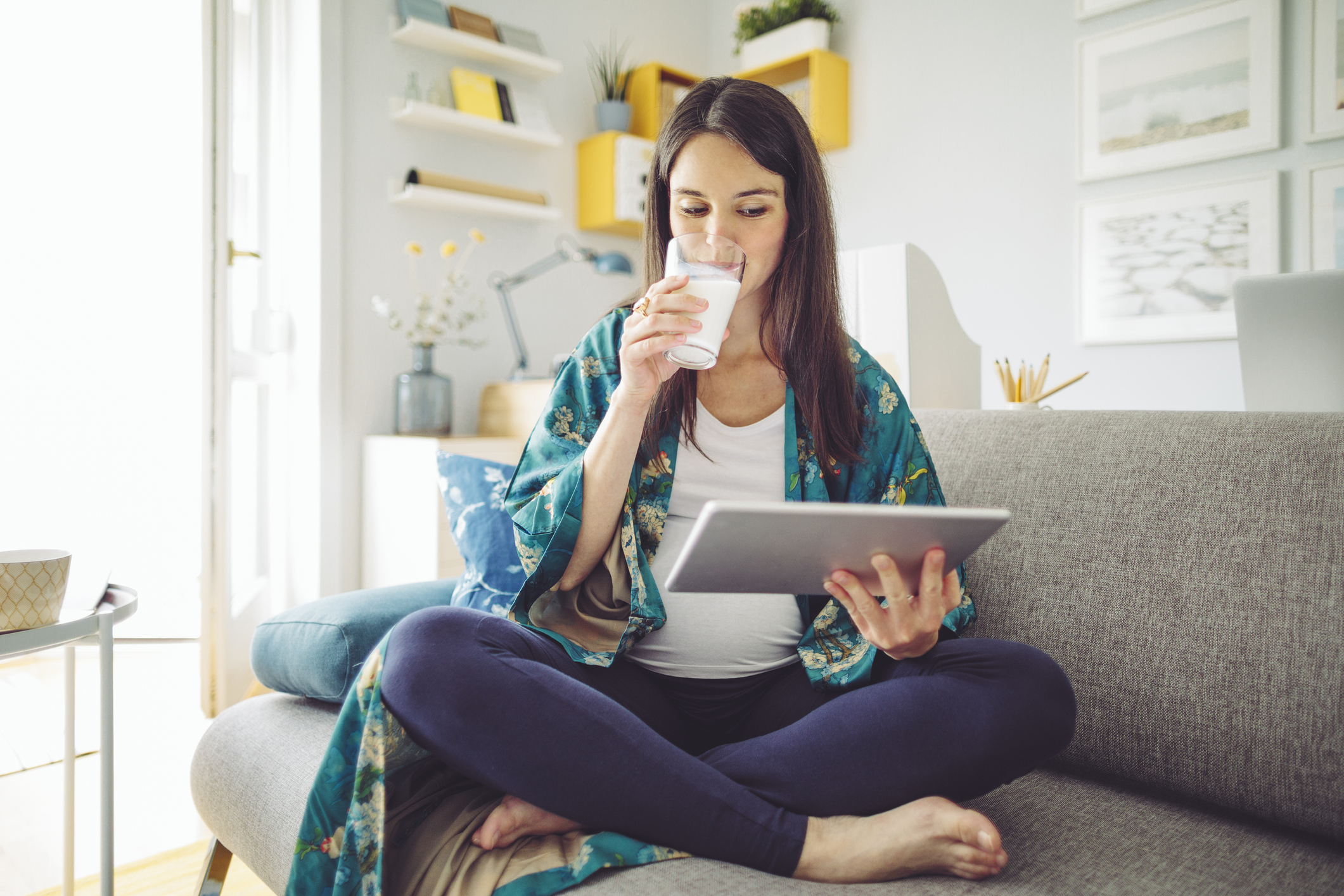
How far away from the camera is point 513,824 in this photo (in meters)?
0.84

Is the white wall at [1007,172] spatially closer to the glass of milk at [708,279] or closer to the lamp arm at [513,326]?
the lamp arm at [513,326]

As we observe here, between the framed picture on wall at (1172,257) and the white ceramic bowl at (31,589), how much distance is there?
3.03 m

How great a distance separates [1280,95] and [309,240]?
3.12 m

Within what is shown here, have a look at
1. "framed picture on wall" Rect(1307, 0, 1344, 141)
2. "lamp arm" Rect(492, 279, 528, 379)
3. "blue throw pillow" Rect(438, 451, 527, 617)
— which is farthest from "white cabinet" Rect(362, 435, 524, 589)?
"framed picture on wall" Rect(1307, 0, 1344, 141)

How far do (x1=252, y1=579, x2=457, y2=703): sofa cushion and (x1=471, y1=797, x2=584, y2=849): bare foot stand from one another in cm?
42

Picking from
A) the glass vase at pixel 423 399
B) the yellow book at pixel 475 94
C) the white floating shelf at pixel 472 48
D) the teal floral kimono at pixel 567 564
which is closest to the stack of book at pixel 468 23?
the white floating shelf at pixel 472 48

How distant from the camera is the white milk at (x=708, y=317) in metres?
Result: 0.93

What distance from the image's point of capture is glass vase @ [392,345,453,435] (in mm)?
2799

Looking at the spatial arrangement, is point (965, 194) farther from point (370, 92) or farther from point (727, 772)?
point (727, 772)

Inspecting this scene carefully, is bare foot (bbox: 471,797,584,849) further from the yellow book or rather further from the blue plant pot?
the blue plant pot

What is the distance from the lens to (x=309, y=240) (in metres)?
2.77

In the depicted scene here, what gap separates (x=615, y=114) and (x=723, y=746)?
307 centimetres

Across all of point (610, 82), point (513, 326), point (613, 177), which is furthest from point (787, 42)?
point (513, 326)

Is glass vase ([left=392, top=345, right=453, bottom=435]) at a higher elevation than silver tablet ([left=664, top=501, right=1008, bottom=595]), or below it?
higher
